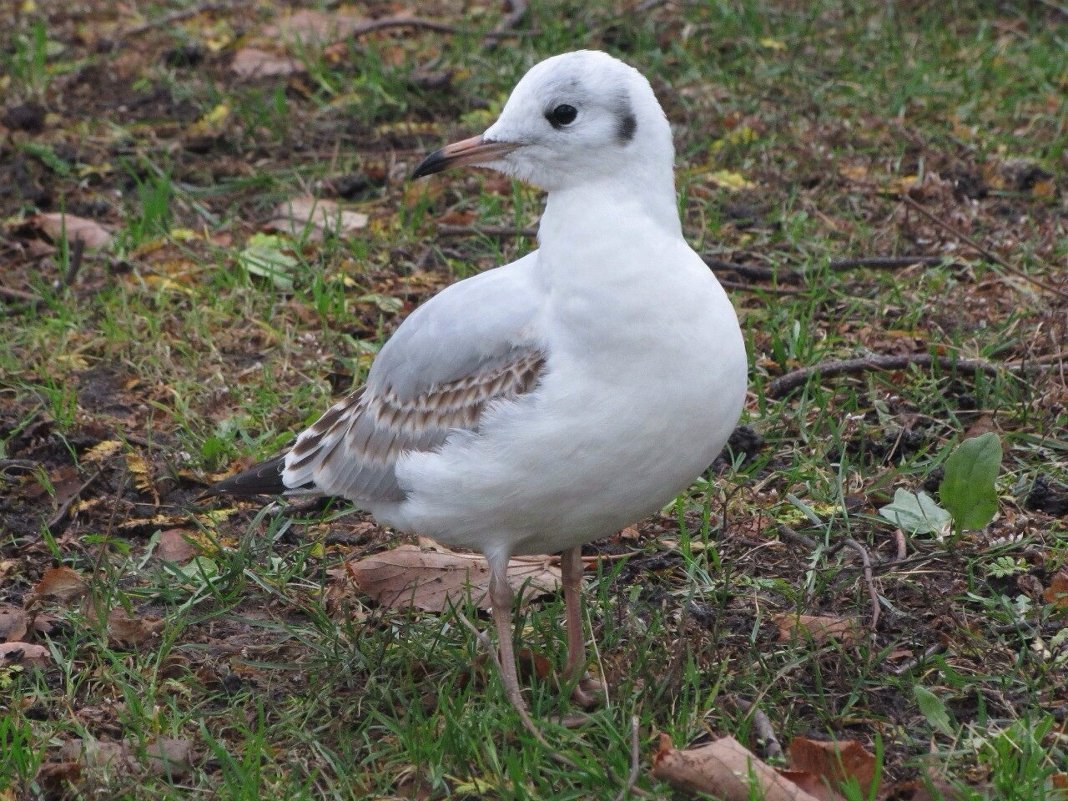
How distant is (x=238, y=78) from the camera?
7.71m

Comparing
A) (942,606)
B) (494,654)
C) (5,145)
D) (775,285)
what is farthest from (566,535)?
(5,145)

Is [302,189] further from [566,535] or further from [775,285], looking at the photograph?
[566,535]

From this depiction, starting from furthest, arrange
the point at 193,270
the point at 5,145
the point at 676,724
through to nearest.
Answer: the point at 5,145 < the point at 193,270 < the point at 676,724

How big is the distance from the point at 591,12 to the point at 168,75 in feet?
7.21

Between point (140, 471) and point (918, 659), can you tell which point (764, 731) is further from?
point (140, 471)

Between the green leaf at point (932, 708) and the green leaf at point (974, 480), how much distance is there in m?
0.82

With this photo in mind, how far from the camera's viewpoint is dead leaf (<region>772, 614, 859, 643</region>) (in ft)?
12.7

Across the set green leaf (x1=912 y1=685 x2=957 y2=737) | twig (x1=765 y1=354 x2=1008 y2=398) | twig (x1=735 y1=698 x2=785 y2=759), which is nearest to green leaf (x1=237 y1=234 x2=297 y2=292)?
twig (x1=765 y1=354 x2=1008 y2=398)

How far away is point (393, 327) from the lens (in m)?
5.76

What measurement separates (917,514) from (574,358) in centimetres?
141

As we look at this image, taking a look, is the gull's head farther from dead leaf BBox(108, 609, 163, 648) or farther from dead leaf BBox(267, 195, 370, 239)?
dead leaf BBox(267, 195, 370, 239)

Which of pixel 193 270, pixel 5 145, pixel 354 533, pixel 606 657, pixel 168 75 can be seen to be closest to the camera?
pixel 606 657

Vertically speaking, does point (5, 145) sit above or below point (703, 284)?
below

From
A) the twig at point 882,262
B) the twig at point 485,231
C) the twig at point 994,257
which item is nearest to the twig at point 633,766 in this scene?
the twig at point 994,257
